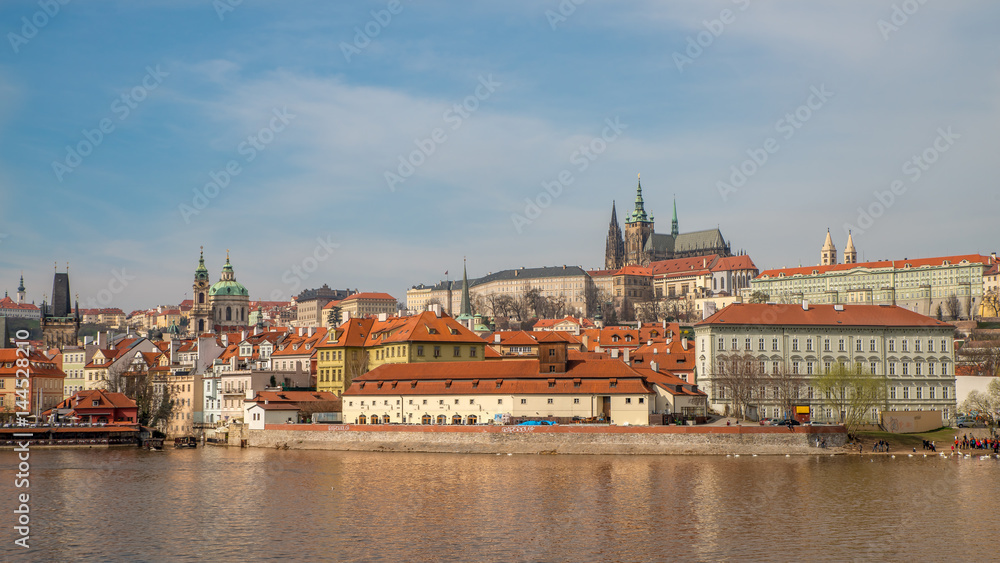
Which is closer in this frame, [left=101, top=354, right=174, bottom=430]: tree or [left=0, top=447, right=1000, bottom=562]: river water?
[left=0, top=447, right=1000, bottom=562]: river water

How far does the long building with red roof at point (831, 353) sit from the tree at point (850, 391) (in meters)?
1.81

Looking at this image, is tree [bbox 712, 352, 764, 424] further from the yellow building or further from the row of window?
the yellow building

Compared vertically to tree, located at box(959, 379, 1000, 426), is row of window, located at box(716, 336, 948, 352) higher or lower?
higher

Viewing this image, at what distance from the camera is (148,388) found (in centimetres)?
10675

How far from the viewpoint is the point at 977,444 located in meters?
78.1

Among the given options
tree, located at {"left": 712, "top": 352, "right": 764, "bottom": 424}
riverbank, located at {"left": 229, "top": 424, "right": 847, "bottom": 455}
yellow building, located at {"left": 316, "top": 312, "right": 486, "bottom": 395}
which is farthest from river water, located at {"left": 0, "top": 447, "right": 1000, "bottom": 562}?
yellow building, located at {"left": 316, "top": 312, "right": 486, "bottom": 395}

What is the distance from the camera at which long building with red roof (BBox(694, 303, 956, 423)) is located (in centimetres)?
9250

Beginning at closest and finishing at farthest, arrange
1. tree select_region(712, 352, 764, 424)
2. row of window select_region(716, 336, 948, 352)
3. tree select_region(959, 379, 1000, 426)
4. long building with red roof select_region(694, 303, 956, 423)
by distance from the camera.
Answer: tree select_region(712, 352, 764, 424) < long building with red roof select_region(694, 303, 956, 423) < row of window select_region(716, 336, 948, 352) < tree select_region(959, 379, 1000, 426)

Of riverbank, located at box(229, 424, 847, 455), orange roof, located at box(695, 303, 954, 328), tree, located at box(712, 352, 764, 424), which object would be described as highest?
orange roof, located at box(695, 303, 954, 328)

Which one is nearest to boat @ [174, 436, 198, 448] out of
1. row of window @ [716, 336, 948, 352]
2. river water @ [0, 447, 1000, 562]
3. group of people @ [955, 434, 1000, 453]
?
river water @ [0, 447, 1000, 562]

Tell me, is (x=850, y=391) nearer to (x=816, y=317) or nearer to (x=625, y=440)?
(x=816, y=317)

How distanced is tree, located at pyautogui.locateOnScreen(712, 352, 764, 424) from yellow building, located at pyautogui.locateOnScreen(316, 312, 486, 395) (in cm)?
2086

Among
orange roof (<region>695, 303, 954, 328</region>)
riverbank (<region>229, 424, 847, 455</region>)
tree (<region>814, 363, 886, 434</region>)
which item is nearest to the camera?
riverbank (<region>229, 424, 847, 455</region>)

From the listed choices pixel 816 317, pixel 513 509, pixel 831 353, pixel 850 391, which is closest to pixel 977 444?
pixel 850 391
